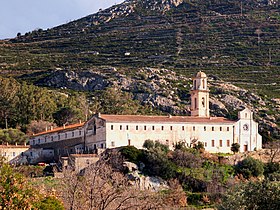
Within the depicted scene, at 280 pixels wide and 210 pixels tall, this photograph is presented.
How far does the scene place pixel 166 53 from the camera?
144 m

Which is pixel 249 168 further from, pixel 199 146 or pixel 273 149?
pixel 273 149

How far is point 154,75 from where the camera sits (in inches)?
4813

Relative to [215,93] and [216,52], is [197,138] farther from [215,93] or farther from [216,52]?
[216,52]

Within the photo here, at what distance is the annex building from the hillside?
22157mm

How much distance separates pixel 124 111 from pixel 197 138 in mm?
18888

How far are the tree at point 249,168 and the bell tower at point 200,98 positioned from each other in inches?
461

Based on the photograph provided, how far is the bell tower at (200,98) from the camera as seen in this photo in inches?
3295

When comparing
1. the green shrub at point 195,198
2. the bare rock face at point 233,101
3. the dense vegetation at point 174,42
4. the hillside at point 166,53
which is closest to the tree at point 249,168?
the green shrub at point 195,198

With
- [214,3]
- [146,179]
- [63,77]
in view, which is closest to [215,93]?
[63,77]

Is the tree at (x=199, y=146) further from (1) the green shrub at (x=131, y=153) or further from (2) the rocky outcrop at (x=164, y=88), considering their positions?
(2) the rocky outcrop at (x=164, y=88)

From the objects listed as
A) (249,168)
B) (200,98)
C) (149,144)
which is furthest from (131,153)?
(200,98)

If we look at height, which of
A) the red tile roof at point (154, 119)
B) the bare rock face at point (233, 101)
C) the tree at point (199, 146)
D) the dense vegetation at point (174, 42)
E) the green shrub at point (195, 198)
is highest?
the dense vegetation at point (174, 42)

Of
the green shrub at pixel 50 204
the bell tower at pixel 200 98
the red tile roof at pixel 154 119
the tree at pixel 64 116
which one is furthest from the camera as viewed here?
the tree at pixel 64 116

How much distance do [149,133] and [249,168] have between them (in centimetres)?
968
